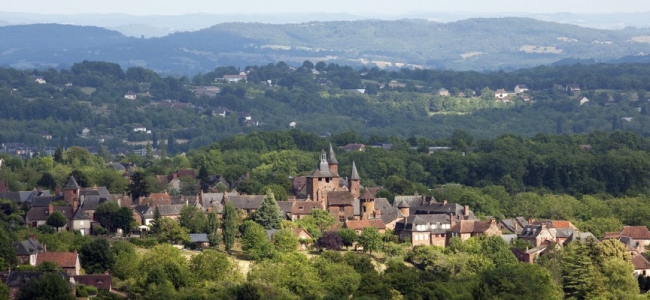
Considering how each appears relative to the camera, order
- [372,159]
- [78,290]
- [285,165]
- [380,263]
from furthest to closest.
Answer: [372,159], [285,165], [380,263], [78,290]

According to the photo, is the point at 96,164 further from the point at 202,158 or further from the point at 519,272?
the point at 519,272

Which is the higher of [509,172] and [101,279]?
[101,279]

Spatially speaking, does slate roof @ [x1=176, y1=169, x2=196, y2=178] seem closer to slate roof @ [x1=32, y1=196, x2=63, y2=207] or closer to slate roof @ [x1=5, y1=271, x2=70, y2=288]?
slate roof @ [x1=32, y1=196, x2=63, y2=207]

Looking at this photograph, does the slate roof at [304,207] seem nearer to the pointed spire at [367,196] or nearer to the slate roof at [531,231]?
the pointed spire at [367,196]

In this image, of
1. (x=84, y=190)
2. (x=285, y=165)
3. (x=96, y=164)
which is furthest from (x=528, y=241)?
(x=96, y=164)

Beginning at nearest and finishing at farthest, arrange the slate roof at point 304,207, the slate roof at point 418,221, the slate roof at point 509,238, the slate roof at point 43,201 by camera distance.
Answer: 1. the slate roof at point 509,238
2. the slate roof at point 418,221
3. the slate roof at point 43,201
4. the slate roof at point 304,207

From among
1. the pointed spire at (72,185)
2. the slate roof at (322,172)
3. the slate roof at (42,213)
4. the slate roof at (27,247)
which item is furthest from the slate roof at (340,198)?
the slate roof at (27,247)

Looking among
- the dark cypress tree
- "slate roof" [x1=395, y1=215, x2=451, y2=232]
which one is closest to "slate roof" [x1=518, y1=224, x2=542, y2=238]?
"slate roof" [x1=395, y1=215, x2=451, y2=232]
